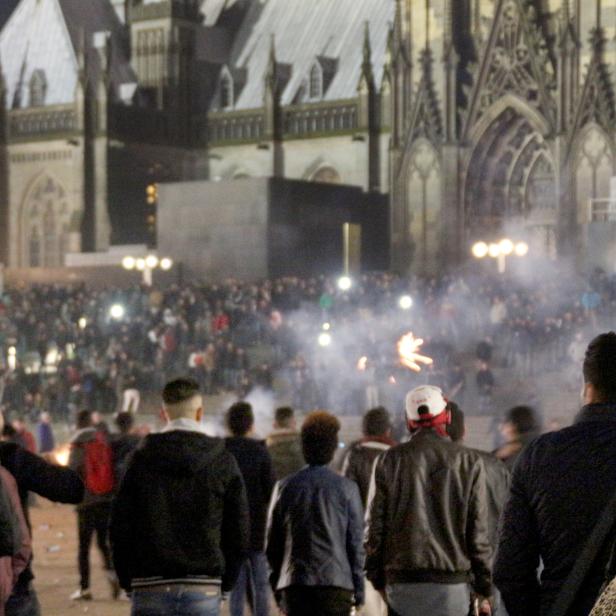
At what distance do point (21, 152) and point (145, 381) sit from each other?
90.5 ft

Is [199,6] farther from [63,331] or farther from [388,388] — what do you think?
[388,388]

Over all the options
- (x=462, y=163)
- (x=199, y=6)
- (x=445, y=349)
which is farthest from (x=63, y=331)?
(x=199, y=6)

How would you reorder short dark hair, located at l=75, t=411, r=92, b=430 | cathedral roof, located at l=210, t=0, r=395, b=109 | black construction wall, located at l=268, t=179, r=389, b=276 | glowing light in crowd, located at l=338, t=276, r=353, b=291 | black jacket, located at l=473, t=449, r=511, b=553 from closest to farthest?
black jacket, located at l=473, t=449, r=511, b=553 → short dark hair, located at l=75, t=411, r=92, b=430 → glowing light in crowd, located at l=338, t=276, r=353, b=291 → black construction wall, located at l=268, t=179, r=389, b=276 → cathedral roof, located at l=210, t=0, r=395, b=109

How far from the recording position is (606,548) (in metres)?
3.64

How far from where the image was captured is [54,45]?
200 feet

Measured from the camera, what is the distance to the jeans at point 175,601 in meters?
6.07

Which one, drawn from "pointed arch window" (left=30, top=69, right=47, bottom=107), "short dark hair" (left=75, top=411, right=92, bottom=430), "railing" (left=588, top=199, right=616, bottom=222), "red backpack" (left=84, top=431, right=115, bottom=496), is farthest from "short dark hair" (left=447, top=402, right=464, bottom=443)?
"pointed arch window" (left=30, top=69, right=47, bottom=107)

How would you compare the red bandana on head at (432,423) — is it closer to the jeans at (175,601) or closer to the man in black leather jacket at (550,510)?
the jeans at (175,601)

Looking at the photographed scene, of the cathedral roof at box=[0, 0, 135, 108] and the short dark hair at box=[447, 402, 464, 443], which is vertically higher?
the cathedral roof at box=[0, 0, 135, 108]

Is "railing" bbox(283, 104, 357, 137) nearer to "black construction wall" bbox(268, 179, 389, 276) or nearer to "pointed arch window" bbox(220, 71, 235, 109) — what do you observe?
"pointed arch window" bbox(220, 71, 235, 109)

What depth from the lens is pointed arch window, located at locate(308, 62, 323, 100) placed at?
5616 cm

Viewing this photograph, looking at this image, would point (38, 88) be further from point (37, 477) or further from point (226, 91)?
point (37, 477)

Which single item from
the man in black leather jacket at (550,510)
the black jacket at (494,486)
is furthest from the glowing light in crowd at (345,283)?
the man in black leather jacket at (550,510)

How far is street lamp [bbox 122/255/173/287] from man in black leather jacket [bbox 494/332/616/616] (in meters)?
37.6
